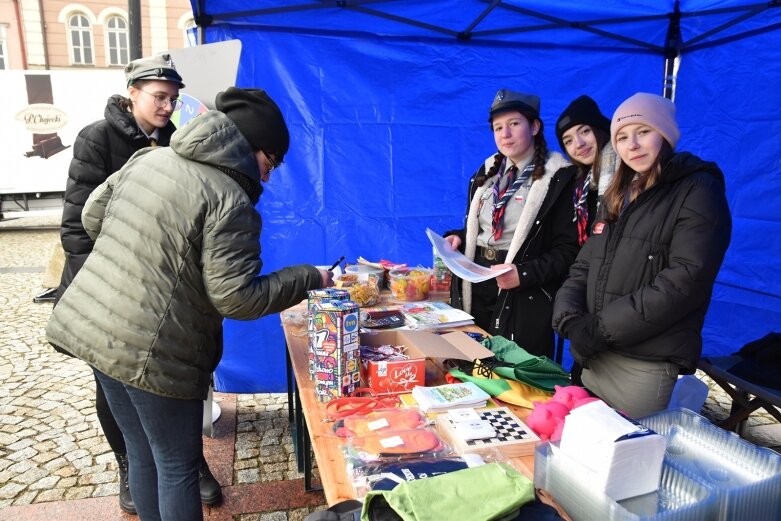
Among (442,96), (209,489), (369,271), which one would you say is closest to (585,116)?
(369,271)

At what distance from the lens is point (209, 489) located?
8.17 feet

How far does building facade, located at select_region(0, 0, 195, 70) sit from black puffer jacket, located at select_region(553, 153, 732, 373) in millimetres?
18238

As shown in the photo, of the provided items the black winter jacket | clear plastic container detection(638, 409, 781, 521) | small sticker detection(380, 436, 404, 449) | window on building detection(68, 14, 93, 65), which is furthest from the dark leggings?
window on building detection(68, 14, 93, 65)

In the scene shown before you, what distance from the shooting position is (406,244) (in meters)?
3.86

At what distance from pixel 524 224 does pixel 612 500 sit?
5.25 ft

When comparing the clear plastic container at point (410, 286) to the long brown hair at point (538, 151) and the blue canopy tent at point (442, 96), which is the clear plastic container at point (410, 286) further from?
the blue canopy tent at point (442, 96)

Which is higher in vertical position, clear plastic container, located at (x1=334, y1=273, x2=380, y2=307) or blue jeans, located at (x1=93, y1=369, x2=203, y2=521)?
clear plastic container, located at (x1=334, y1=273, x2=380, y2=307)

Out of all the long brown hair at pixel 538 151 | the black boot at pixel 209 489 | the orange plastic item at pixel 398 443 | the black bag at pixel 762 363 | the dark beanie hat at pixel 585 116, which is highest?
the dark beanie hat at pixel 585 116

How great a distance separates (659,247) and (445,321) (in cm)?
95

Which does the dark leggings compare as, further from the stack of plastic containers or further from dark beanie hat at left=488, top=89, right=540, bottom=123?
dark beanie hat at left=488, top=89, right=540, bottom=123

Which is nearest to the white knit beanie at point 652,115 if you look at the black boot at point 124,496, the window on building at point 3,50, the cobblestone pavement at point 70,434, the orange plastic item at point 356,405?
→ the orange plastic item at point 356,405

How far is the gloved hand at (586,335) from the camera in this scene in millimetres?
1729

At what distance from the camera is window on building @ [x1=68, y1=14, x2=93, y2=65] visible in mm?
18062

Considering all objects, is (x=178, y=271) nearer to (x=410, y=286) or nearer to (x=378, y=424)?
(x=378, y=424)
